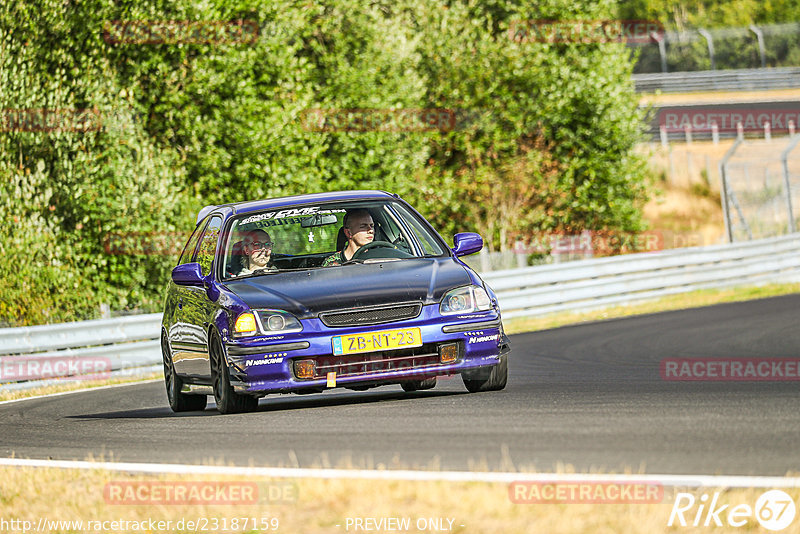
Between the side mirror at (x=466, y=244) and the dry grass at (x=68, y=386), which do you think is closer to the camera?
the side mirror at (x=466, y=244)

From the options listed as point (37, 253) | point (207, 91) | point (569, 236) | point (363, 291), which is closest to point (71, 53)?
point (207, 91)

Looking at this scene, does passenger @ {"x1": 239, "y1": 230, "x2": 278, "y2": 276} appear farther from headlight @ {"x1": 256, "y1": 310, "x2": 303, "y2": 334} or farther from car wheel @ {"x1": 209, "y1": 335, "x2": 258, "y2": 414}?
headlight @ {"x1": 256, "y1": 310, "x2": 303, "y2": 334}

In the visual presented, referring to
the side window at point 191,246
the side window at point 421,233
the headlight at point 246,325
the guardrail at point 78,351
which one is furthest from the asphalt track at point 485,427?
the guardrail at point 78,351

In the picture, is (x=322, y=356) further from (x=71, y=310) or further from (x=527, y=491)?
(x=71, y=310)

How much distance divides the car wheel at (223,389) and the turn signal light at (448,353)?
1407mm

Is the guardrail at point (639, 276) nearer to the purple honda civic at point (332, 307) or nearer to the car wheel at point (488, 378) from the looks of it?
the purple honda civic at point (332, 307)

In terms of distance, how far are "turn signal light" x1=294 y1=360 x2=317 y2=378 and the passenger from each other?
4.11 feet

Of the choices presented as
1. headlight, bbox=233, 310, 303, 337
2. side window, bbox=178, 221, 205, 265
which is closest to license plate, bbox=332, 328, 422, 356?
headlight, bbox=233, 310, 303, 337

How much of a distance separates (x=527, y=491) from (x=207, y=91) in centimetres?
2010

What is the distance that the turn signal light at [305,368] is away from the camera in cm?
810

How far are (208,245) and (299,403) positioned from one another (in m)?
1.39

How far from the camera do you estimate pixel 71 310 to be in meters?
20.3

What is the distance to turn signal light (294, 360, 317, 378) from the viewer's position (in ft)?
26.6

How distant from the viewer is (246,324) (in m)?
8.25
